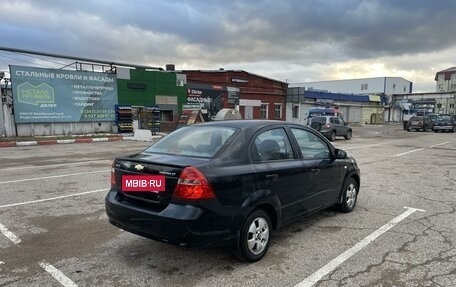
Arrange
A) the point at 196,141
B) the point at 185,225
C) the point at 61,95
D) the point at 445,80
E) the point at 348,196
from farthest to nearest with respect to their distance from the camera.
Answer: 1. the point at 445,80
2. the point at 61,95
3. the point at 348,196
4. the point at 196,141
5. the point at 185,225

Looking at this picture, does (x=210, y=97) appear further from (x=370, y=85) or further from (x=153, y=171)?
(x=370, y=85)

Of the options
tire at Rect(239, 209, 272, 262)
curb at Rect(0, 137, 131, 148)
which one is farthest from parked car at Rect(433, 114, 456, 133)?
tire at Rect(239, 209, 272, 262)

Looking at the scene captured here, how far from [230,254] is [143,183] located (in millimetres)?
1292

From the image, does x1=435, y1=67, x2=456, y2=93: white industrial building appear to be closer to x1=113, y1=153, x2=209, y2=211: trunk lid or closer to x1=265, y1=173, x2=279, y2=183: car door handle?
x1=265, y1=173, x2=279, y2=183: car door handle

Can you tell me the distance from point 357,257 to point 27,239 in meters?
4.01

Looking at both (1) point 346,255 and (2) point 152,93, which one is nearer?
(1) point 346,255

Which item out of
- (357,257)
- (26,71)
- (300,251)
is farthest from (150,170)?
(26,71)

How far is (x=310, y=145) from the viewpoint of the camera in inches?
199

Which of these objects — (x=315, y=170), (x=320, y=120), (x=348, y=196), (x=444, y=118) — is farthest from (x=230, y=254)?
(x=444, y=118)

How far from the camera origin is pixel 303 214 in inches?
184

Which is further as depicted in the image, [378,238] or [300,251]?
[378,238]

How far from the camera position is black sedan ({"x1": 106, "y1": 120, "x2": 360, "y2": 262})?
11.2ft

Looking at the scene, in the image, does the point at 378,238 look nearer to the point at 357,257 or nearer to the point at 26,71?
the point at 357,257

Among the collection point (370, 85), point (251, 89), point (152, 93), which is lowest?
point (152, 93)
